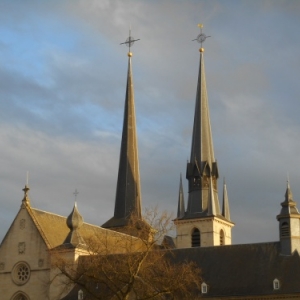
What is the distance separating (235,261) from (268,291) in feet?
17.8

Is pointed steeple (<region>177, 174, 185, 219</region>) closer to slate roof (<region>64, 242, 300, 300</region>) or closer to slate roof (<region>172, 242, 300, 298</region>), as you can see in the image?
slate roof (<region>64, 242, 300, 300</region>)

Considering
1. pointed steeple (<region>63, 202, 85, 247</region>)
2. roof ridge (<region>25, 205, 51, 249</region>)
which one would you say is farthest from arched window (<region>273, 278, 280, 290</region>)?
roof ridge (<region>25, 205, 51, 249</region>)

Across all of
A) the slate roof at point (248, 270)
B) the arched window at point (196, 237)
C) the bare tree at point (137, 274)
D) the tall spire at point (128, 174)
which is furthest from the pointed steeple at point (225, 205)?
the bare tree at point (137, 274)

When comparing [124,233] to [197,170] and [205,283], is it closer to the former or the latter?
[197,170]

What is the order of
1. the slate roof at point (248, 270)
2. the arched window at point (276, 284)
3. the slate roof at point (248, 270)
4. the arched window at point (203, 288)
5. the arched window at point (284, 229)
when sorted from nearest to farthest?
1. the arched window at point (276, 284)
2. the slate roof at point (248, 270)
3. the slate roof at point (248, 270)
4. the arched window at point (203, 288)
5. the arched window at point (284, 229)

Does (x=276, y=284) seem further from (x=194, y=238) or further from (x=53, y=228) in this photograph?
(x=194, y=238)

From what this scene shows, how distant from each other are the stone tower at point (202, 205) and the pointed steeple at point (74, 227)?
20823 mm

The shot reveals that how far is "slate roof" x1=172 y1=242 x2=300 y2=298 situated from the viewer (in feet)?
244

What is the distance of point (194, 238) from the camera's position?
337 feet

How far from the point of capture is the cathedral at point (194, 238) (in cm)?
7581

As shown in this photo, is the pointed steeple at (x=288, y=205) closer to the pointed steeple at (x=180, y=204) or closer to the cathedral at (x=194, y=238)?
the cathedral at (x=194, y=238)

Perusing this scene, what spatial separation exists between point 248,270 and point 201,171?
1055 inches

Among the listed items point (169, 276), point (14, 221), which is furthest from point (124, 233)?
point (169, 276)

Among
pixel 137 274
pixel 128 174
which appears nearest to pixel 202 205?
pixel 128 174
